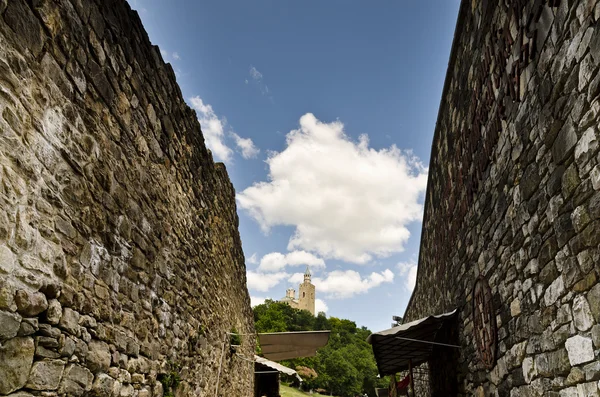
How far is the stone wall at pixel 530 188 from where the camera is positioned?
2.32 m

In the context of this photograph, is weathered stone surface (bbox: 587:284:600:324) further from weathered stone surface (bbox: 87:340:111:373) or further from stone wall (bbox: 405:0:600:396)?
weathered stone surface (bbox: 87:340:111:373)

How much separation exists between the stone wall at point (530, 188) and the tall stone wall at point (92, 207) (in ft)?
9.56

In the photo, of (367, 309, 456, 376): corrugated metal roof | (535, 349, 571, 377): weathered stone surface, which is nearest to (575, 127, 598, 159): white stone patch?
(535, 349, 571, 377): weathered stone surface

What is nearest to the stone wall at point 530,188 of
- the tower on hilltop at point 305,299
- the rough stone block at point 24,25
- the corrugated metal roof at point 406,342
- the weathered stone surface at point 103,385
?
the corrugated metal roof at point 406,342

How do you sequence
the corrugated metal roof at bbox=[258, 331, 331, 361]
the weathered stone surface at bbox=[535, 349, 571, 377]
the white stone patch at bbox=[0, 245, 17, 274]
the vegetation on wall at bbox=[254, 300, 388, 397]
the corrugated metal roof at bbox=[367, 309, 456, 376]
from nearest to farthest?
the white stone patch at bbox=[0, 245, 17, 274]
the weathered stone surface at bbox=[535, 349, 571, 377]
the corrugated metal roof at bbox=[367, 309, 456, 376]
the corrugated metal roof at bbox=[258, 331, 331, 361]
the vegetation on wall at bbox=[254, 300, 388, 397]

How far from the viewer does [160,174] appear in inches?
167

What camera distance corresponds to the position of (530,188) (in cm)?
308

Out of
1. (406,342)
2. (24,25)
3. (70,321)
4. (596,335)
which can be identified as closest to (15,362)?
(70,321)

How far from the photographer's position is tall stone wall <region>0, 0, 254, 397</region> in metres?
2.14

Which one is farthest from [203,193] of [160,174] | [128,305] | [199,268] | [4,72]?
[4,72]

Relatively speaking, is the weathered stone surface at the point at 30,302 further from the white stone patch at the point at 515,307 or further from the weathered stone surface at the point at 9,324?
the white stone patch at the point at 515,307

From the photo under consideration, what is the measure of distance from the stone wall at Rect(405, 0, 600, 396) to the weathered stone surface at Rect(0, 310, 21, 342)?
115 inches

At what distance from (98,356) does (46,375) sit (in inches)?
23.8

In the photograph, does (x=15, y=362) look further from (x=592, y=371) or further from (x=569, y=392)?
(x=569, y=392)
